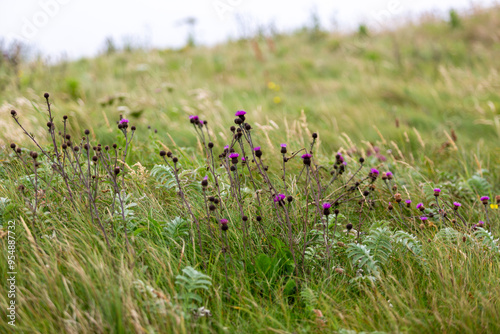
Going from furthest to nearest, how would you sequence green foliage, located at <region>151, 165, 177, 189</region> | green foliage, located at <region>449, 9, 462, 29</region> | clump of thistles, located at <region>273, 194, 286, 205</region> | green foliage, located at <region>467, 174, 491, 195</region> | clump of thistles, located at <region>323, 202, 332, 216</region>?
green foliage, located at <region>449, 9, 462, 29</region> → green foliage, located at <region>467, 174, 491, 195</region> → green foliage, located at <region>151, 165, 177, 189</region> → clump of thistles, located at <region>273, 194, 286, 205</region> → clump of thistles, located at <region>323, 202, 332, 216</region>

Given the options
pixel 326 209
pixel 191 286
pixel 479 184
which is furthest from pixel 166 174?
pixel 479 184

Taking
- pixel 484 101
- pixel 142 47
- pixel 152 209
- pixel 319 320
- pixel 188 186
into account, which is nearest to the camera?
pixel 319 320

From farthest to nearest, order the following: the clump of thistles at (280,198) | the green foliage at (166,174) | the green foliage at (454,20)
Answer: the green foliage at (454,20) → the green foliage at (166,174) → the clump of thistles at (280,198)

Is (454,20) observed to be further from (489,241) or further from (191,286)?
(191,286)

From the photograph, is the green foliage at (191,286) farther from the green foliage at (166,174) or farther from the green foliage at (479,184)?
the green foliage at (479,184)

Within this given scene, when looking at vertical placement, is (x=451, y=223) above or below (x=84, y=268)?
below

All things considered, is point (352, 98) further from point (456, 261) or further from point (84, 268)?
point (84, 268)

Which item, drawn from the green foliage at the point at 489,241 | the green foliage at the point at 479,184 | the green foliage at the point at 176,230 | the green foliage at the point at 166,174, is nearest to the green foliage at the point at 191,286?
the green foliage at the point at 176,230

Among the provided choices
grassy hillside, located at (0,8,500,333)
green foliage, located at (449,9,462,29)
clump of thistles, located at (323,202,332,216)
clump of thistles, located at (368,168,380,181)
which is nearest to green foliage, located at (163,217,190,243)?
grassy hillside, located at (0,8,500,333)

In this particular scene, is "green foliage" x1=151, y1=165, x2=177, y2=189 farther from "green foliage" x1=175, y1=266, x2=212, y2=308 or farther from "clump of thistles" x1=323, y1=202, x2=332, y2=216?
"clump of thistles" x1=323, y1=202, x2=332, y2=216

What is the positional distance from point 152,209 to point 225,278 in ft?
2.21

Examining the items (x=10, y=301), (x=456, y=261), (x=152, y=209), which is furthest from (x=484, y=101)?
(x=10, y=301)

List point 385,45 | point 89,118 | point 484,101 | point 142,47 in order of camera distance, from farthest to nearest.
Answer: point 142,47 → point 385,45 → point 484,101 → point 89,118

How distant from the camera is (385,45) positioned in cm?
879
